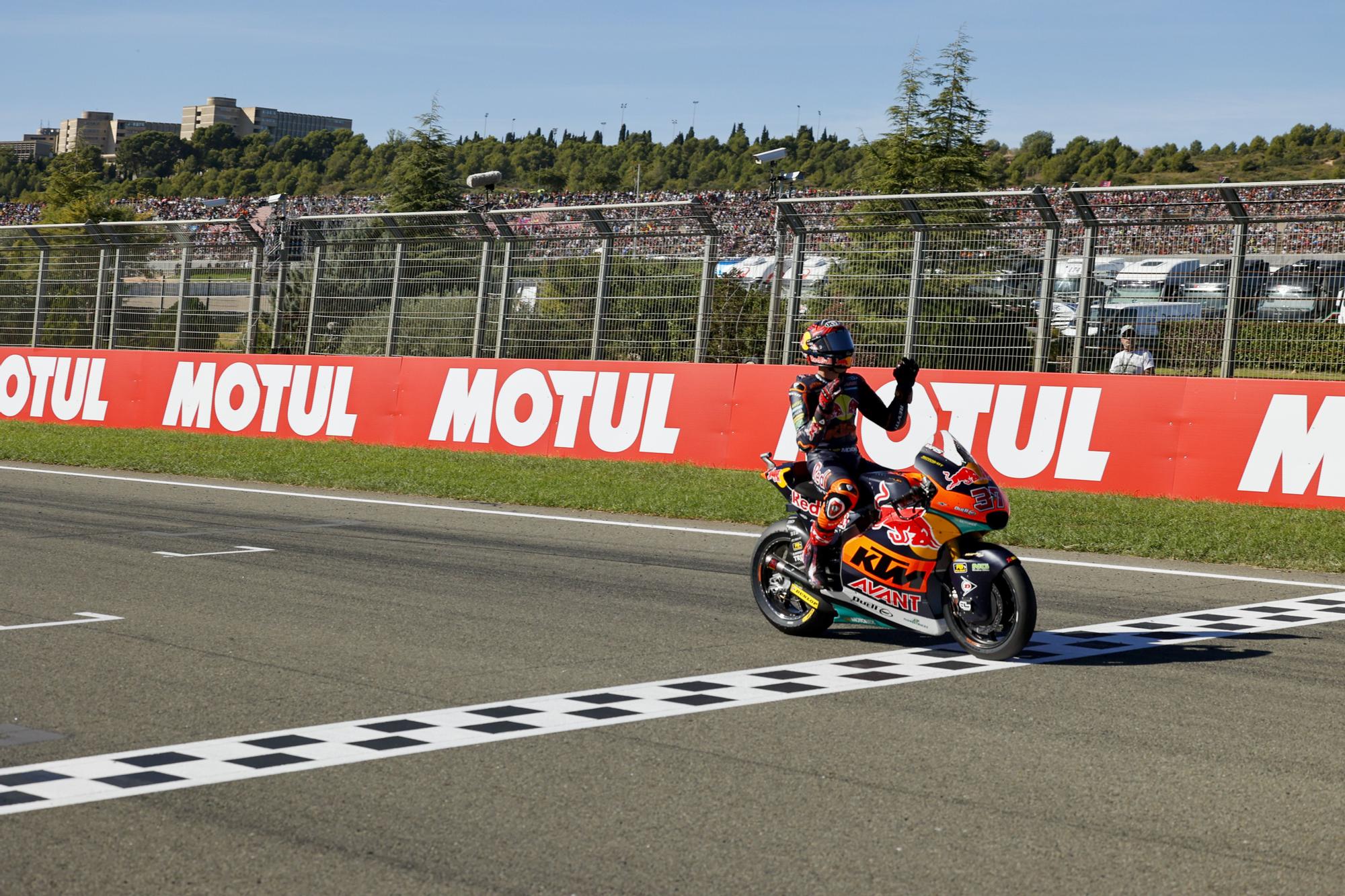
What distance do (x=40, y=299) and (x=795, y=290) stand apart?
15.9m

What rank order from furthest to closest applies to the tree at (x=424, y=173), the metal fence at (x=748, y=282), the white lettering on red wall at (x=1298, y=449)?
the tree at (x=424, y=173) < the metal fence at (x=748, y=282) < the white lettering on red wall at (x=1298, y=449)

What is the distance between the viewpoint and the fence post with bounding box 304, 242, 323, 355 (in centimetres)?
2333

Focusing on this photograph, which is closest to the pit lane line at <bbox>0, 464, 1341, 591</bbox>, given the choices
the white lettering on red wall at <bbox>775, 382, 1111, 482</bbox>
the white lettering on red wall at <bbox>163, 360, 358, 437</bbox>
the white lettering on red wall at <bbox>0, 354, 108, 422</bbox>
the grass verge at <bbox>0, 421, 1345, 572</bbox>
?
the grass verge at <bbox>0, 421, 1345, 572</bbox>

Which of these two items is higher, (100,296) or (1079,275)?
(1079,275)

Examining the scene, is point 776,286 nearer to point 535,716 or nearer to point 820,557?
point 820,557

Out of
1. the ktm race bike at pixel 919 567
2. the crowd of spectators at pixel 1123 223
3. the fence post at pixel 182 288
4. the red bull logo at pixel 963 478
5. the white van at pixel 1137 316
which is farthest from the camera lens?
the fence post at pixel 182 288

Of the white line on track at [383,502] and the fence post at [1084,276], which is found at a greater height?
the fence post at [1084,276]

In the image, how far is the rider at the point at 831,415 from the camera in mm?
8359

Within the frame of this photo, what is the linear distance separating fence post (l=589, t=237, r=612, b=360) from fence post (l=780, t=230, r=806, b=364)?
2.84 meters

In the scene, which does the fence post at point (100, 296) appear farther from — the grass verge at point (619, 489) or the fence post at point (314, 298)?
the fence post at point (314, 298)

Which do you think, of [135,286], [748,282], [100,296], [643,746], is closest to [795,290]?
[748,282]

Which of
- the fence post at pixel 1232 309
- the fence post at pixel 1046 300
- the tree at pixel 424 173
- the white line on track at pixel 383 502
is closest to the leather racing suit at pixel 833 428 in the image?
the white line on track at pixel 383 502

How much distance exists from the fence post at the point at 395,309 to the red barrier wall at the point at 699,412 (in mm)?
614

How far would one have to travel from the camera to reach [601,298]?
2012 cm
